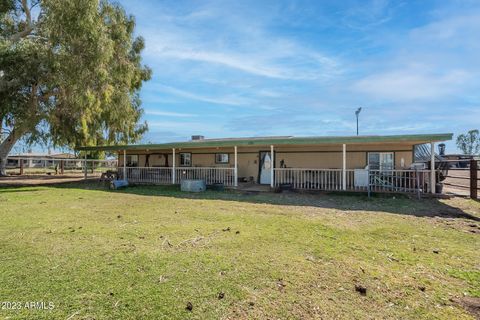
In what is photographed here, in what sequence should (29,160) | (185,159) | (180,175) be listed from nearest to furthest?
(180,175), (185,159), (29,160)

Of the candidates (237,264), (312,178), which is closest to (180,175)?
(312,178)

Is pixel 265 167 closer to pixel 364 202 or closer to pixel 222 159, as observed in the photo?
pixel 222 159

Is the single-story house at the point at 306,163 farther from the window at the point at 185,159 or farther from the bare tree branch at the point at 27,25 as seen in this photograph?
the bare tree branch at the point at 27,25

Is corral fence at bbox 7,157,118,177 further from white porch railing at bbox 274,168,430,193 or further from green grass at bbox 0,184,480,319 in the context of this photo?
green grass at bbox 0,184,480,319

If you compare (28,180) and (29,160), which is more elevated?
(29,160)

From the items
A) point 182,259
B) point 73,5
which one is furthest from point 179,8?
point 182,259

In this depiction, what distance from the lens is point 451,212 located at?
27.5ft

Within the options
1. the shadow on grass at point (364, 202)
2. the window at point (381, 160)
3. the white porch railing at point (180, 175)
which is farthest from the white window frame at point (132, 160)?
the window at point (381, 160)

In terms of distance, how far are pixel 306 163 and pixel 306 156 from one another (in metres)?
0.37

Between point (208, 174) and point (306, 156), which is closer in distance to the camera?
point (306, 156)

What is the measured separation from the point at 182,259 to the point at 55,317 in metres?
1.79

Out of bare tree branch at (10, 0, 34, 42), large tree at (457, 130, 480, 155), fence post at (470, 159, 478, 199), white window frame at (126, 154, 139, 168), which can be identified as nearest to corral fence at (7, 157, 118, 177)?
white window frame at (126, 154, 139, 168)

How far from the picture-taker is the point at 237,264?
4.08 meters

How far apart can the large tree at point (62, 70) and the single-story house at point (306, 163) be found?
238 centimetres
